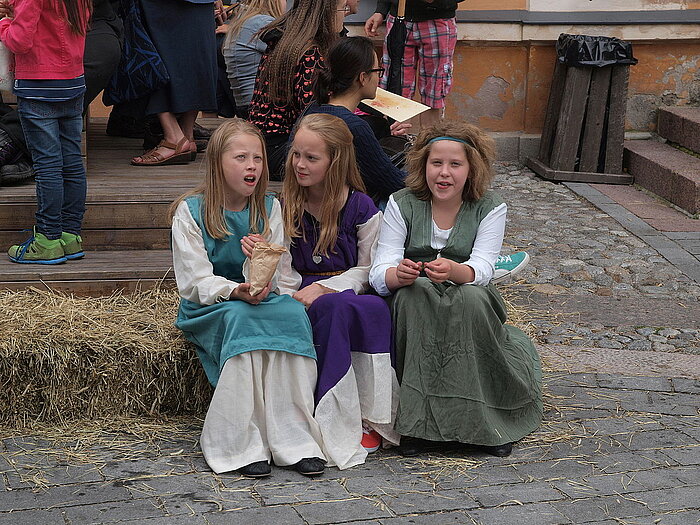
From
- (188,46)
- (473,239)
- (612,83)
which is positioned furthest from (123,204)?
(612,83)

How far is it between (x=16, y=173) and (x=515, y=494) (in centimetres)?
305

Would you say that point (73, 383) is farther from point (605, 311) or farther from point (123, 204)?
point (605, 311)

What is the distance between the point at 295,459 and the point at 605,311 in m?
2.54

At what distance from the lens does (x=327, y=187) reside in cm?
398

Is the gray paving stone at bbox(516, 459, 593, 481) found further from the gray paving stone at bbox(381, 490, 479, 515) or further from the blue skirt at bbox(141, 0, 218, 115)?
the blue skirt at bbox(141, 0, 218, 115)

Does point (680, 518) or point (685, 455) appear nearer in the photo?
point (680, 518)

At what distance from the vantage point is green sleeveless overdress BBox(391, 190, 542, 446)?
3.71 m

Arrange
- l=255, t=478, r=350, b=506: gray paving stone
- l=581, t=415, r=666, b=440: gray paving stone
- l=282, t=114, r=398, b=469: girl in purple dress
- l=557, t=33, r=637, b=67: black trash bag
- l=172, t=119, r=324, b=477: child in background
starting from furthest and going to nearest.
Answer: l=557, t=33, r=637, b=67: black trash bag < l=581, t=415, r=666, b=440: gray paving stone < l=282, t=114, r=398, b=469: girl in purple dress < l=172, t=119, r=324, b=477: child in background < l=255, t=478, r=350, b=506: gray paving stone

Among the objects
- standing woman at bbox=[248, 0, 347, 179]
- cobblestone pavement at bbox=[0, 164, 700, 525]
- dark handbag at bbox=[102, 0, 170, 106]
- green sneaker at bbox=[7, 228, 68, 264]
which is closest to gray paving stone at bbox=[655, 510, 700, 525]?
cobblestone pavement at bbox=[0, 164, 700, 525]

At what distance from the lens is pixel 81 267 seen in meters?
4.54

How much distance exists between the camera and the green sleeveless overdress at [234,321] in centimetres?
357

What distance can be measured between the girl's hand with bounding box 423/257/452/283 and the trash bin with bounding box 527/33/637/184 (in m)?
5.16

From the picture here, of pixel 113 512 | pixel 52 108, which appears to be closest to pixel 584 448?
pixel 113 512

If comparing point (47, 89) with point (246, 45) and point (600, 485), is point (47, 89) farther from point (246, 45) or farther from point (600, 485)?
point (600, 485)
